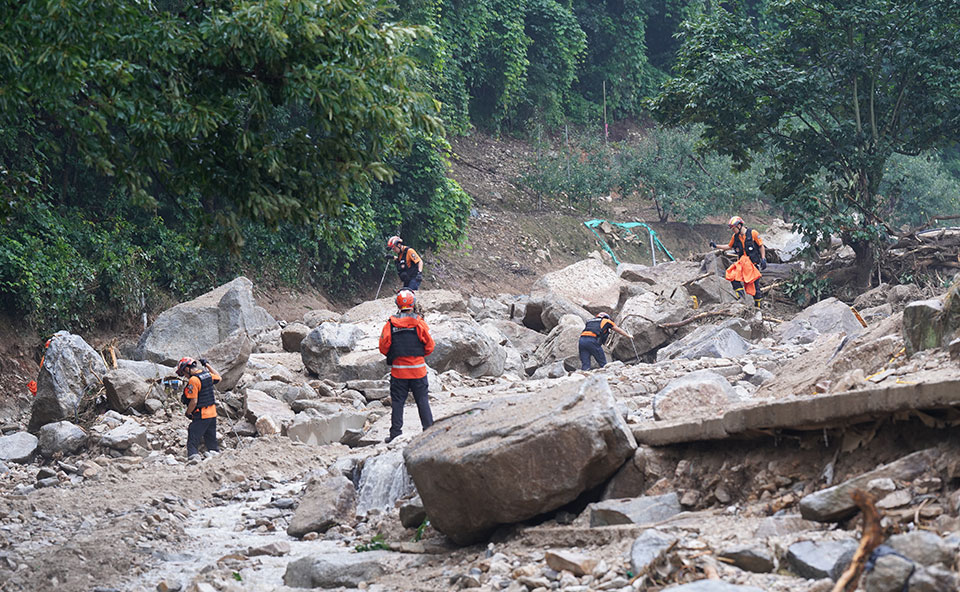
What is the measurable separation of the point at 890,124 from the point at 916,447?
1452 centimetres

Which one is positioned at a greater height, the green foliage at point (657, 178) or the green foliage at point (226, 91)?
the green foliage at point (226, 91)

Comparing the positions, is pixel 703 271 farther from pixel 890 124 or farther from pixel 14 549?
pixel 14 549

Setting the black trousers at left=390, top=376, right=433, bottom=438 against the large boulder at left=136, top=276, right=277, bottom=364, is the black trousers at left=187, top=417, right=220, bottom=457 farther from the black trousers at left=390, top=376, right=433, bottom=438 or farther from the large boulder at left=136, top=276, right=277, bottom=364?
the large boulder at left=136, top=276, right=277, bottom=364

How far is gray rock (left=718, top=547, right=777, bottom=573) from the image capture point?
358 cm

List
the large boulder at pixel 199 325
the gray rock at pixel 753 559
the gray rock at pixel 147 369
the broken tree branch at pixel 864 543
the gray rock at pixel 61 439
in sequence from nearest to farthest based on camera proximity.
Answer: the broken tree branch at pixel 864 543, the gray rock at pixel 753 559, the gray rock at pixel 61 439, the gray rock at pixel 147 369, the large boulder at pixel 199 325

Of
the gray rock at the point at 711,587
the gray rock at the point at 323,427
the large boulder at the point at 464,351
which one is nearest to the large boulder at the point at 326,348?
the large boulder at the point at 464,351

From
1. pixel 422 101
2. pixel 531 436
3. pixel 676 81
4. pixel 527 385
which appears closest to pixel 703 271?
pixel 676 81

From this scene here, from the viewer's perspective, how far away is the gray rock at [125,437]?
9.38 m

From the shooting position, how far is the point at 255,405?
10.2 m

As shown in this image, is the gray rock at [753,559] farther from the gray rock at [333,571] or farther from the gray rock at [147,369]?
the gray rock at [147,369]

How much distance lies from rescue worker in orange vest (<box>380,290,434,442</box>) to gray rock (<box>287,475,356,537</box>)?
4.72 feet

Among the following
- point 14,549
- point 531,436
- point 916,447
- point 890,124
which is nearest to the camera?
point 916,447

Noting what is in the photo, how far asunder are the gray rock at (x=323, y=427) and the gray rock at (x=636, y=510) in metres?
5.15

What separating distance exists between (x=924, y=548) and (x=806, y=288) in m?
14.0
